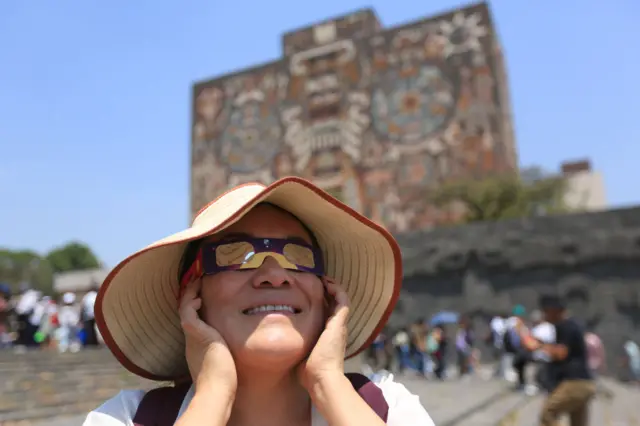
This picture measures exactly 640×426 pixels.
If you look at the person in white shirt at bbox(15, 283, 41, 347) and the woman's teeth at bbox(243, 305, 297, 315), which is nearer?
the woman's teeth at bbox(243, 305, 297, 315)

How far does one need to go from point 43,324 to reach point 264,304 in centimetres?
1166

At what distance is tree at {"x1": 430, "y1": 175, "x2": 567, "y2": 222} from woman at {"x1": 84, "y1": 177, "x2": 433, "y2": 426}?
62.3 feet

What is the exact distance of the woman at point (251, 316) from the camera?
1.42 meters

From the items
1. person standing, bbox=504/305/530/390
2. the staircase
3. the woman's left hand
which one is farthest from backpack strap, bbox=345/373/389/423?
person standing, bbox=504/305/530/390

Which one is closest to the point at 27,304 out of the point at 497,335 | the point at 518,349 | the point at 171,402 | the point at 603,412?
the point at 518,349

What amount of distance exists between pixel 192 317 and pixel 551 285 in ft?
49.1

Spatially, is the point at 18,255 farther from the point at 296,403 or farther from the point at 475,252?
the point at 296,403

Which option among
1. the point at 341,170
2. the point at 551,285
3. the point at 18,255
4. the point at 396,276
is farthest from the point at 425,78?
the point at 18,255

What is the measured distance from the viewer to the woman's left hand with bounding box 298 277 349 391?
4.72ft

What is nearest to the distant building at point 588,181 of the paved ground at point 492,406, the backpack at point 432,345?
the backpack at point 432,345

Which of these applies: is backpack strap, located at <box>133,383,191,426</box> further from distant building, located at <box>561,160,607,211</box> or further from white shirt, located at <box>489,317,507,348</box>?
distant building, located at <box>561,160,607,211</box>

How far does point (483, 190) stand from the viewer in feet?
65.1

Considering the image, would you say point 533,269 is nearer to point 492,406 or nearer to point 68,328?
point 492,406

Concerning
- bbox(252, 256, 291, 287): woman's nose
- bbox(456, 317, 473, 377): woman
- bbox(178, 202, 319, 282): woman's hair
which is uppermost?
bbox(178, 202, 319, 282): woman's hair
